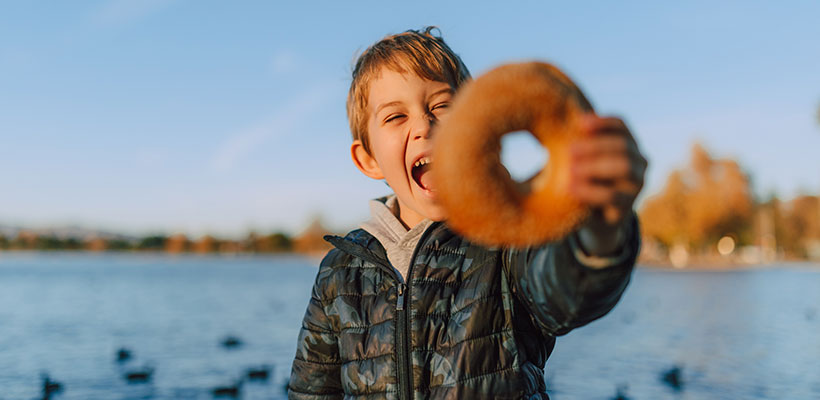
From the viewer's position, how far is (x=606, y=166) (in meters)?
1.36

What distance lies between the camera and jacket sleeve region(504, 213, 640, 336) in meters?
1.63

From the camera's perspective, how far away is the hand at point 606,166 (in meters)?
1.36

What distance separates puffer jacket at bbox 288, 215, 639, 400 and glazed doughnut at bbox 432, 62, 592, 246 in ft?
1.73

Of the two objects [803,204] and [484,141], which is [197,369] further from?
[803,204]

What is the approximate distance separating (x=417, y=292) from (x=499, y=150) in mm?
1214

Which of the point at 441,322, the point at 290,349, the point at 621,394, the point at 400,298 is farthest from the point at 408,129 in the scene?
the point at 290,349

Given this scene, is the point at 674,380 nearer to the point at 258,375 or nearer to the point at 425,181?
the point at 258,375

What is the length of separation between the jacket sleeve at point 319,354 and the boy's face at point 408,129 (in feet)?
1.85

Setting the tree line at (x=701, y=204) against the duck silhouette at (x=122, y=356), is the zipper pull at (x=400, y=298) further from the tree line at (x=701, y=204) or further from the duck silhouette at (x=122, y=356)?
the tree line at (x=701, y=204)

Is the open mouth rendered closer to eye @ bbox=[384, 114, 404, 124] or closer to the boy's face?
the boy's face

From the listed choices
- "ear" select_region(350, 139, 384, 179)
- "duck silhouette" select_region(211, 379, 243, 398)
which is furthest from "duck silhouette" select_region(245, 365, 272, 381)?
"ear" select_region(350, 139, 384, 179)

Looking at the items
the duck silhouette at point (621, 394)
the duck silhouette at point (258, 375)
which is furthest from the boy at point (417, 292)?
the duck silhouette at point (258, 375)

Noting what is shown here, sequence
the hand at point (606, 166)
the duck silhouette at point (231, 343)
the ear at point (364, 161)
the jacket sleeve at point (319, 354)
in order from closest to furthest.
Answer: the hand at point (606, 166)
the jacket sleeve at point (319, 354)
the ear at point (364, 161)
the duck silhouette at point (231, 343)

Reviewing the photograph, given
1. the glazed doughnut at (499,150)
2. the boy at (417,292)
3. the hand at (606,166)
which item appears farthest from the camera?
the boy at (417,292)
